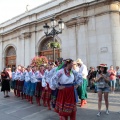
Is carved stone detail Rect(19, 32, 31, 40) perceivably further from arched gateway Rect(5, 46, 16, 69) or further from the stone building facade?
arched gateway Rect(5, 46, 16, 69)

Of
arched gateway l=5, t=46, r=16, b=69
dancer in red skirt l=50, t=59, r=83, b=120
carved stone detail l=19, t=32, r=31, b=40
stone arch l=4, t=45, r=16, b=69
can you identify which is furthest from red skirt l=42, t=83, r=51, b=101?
arched gateway l=5, t=46, r=16, b=69

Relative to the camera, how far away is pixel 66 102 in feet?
13.6

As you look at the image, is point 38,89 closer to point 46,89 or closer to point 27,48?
point 46,89

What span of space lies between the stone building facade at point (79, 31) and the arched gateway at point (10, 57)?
75.3 inches

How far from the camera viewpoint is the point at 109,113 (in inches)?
223

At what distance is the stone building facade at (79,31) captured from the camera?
42.4ft

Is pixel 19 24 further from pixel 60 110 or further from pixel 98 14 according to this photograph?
pixel 60 110

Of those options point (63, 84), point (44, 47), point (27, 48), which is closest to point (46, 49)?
point (44, 47)

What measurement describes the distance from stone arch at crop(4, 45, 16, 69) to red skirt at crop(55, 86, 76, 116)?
60.6 feet


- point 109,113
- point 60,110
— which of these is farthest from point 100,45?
point 60,110

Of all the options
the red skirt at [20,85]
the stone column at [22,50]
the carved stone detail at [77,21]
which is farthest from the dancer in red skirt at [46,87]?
the stone column at [22,50]

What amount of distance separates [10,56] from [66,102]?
1992 cm

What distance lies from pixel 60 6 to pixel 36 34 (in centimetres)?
411

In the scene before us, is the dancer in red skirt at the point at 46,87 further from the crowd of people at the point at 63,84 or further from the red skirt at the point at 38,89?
the red skirt at the point at 38,89
